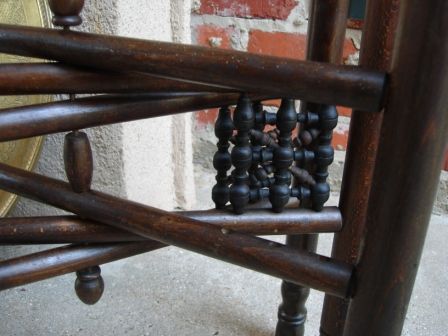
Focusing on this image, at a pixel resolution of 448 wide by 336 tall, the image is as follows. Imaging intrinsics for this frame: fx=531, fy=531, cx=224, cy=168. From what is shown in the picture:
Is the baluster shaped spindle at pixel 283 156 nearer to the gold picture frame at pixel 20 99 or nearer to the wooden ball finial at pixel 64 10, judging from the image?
the wooden ball finial at pixel 64 10

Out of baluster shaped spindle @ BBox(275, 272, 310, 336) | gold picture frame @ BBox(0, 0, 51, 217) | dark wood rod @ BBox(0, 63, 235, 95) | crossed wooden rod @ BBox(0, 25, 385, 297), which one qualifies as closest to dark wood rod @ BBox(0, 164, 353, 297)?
crossed wooden rod @ BBox(0, 25, 385, 297)

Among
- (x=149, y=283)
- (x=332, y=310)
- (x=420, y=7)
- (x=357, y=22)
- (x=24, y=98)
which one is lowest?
(x=149, y=283)

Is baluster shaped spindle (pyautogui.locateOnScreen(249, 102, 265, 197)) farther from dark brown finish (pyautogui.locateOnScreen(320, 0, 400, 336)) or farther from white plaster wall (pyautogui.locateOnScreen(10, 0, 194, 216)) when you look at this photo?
white plaster wall (pyautogui.locateOnScreen(10, 0, 194, 216))

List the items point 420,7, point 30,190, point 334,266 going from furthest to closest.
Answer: point 30,190
point 334,266
point 420,7

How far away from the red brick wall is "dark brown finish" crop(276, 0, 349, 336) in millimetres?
623

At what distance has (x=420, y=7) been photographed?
14.0 inches

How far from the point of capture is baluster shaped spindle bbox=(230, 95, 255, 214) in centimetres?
51

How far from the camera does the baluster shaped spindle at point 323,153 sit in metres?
0.55

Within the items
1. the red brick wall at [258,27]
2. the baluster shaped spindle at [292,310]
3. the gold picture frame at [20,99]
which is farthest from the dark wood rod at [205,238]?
the red brick wall at [258,27]

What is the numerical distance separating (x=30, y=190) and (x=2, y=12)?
1.75 ft

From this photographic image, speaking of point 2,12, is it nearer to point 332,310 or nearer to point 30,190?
point 30,190

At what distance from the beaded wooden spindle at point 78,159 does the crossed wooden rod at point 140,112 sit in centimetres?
1

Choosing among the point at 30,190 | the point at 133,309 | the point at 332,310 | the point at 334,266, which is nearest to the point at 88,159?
the point at 30,190

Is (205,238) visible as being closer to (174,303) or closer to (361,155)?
(361,155)
